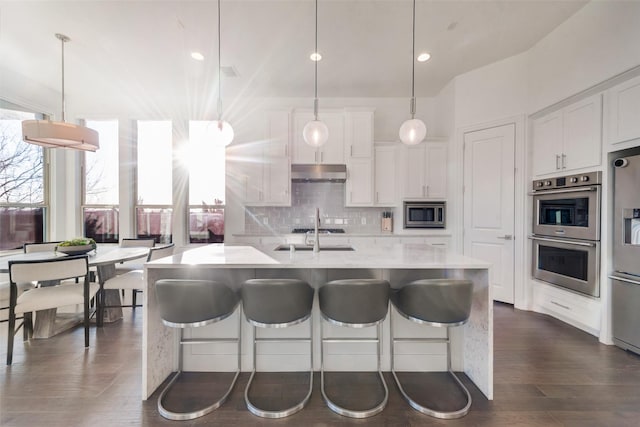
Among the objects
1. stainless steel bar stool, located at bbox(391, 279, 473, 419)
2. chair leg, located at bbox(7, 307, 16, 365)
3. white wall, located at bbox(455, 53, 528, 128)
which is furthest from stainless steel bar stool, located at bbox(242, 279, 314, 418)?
white wall, located at bbox(455, 53, 528, 128)

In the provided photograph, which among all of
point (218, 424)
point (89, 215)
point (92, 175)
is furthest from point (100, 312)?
point (92, 175)

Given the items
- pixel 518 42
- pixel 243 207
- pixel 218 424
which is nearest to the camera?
pixel 218 424

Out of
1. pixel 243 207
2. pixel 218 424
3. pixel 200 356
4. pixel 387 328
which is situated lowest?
pixel 218 424

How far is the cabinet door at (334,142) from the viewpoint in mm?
4066

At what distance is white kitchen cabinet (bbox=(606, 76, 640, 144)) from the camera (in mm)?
2170

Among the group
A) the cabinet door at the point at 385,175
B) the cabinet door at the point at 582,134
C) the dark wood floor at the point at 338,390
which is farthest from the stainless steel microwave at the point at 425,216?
the dark wood floor at the point at 338,390

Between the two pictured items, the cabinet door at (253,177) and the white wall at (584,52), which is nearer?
the white wall at (584,52)

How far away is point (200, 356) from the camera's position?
1985 mm

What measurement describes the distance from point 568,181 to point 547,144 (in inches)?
21.4

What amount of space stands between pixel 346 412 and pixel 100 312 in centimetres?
270

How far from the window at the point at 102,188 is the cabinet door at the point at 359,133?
154 inches

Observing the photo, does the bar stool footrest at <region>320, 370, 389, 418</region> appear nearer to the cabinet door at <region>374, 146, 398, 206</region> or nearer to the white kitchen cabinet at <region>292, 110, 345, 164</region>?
the cabinet door at <region>374, 146, 398, 206</region>

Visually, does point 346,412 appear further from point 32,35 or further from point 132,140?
point 132,140

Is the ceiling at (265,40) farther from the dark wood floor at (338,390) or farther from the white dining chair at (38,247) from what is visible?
the dark wood floor at (338,390)
